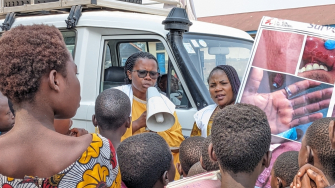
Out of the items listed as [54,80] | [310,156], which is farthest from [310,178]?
[54,80]

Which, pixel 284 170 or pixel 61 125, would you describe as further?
pixel 61 125

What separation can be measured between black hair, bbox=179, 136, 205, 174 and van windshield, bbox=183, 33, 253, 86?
1.33m

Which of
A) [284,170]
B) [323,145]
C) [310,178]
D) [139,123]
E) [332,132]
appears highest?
[332,132]

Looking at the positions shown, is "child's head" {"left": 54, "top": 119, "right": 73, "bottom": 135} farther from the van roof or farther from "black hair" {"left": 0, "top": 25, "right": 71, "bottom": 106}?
the van roof

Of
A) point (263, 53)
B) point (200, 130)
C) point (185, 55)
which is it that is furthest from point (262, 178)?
point (185, 55)

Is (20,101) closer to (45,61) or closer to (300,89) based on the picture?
(45,61)

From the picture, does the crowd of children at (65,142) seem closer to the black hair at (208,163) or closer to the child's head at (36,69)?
the child's head at (36,69)

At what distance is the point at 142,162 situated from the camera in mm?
2090

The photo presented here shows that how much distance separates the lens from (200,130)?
3490 mm

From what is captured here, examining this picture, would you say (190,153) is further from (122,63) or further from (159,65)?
(122,63)

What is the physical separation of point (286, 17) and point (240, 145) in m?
11.6

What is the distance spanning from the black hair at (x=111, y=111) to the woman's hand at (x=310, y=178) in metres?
1.29

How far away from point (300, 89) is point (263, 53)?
1.05 ft

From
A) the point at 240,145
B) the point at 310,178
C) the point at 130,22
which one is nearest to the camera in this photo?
the point at 240,145
